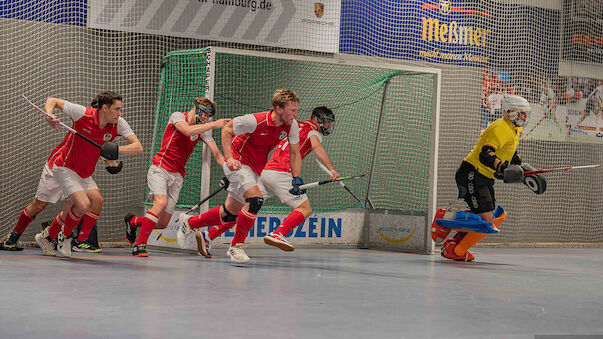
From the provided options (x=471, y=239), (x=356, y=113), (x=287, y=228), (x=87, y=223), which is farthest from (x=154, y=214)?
(x=356, y=113)

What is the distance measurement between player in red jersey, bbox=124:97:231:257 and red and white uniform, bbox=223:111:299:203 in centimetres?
18

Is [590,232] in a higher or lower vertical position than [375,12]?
lower

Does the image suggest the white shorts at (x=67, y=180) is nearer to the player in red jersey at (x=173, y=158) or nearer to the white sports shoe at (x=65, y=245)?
the white sports shoe at (x=65, y=245)

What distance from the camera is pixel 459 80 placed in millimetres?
9586

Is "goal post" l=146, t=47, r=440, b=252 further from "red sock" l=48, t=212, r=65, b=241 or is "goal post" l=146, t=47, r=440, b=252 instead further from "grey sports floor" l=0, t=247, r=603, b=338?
"red sock" l=48, t=212, r=65, b=241

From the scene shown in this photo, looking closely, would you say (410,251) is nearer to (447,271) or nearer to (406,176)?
(406,176)

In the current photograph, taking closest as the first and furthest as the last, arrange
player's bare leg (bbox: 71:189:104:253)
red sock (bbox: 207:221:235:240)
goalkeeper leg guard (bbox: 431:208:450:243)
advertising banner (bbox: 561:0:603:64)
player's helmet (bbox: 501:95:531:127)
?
player's bare leg (bbox: 71:189:104:253)
red sock (bbox: 207:221:235:240)
player's helmet (bbox: 501:95:531:127)
goalkeeper leg guard (bbox: 431:208:450:243)
advertising banner (bbox: 561:0:603:64)

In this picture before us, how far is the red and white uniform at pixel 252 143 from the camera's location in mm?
6020

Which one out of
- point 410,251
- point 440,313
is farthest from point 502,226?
point 440,313

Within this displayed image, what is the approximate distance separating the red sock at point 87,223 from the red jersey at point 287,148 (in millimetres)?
1464

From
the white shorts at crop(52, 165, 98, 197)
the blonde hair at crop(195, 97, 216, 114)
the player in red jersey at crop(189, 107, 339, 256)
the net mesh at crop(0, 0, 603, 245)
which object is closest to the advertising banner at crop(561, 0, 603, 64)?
the net mesh at crop(0, 0, 603, 245)

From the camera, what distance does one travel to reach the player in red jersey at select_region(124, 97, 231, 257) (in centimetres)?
625

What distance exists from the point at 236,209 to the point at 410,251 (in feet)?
8.60

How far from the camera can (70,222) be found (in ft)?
19.4
